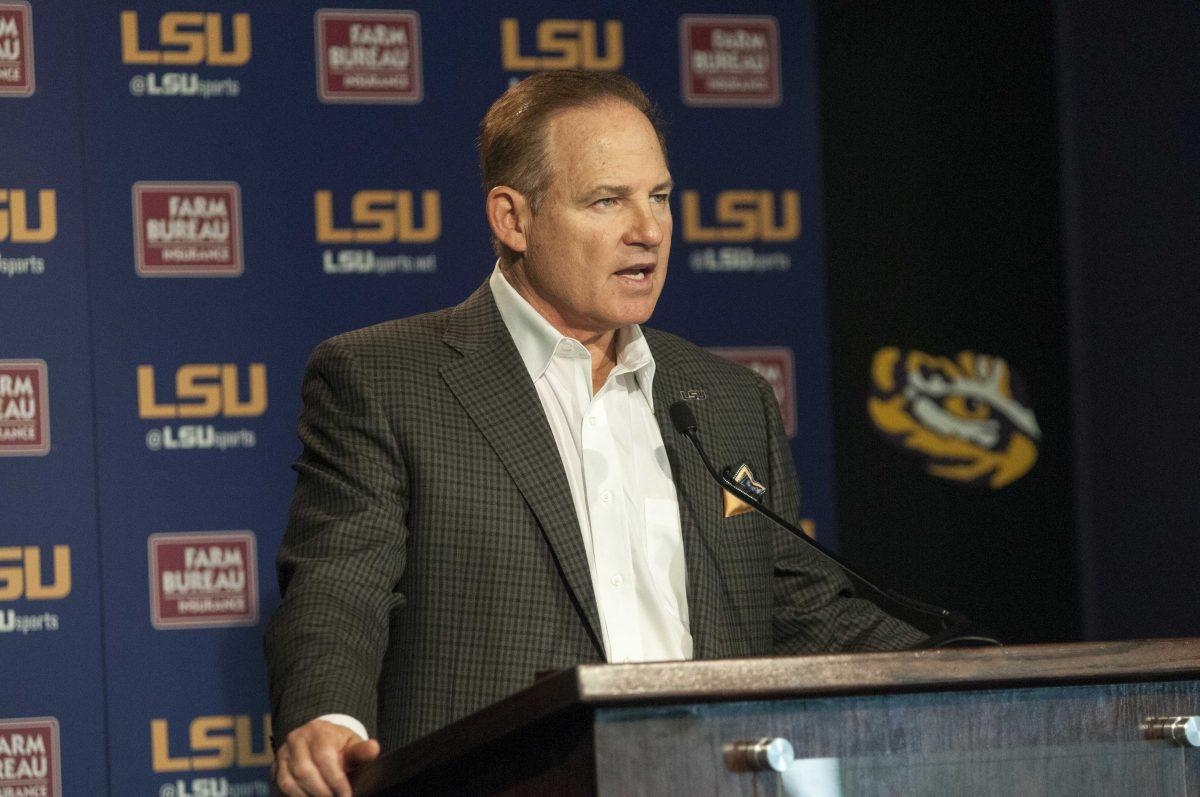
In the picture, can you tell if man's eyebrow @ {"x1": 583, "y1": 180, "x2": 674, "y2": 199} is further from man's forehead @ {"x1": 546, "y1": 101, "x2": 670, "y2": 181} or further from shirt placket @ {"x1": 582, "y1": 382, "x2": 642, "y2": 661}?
shirt placket @ {"x1": 582, "y1": 382, "x2": 642, "y2": 661}

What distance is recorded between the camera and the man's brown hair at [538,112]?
2.56 meters

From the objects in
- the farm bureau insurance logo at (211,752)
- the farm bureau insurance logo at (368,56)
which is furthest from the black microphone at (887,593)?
the farm bureau insurance logo at (368,56)

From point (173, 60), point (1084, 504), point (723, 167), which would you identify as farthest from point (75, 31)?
point (1084, 504)

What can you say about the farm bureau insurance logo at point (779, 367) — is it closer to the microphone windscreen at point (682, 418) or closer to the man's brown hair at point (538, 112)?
the man's brown hair at point (538, 112)

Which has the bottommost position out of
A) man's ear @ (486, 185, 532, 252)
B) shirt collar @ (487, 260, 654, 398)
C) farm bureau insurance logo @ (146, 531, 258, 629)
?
farm bureau insurance logo @ (146, 531, 258, 629)

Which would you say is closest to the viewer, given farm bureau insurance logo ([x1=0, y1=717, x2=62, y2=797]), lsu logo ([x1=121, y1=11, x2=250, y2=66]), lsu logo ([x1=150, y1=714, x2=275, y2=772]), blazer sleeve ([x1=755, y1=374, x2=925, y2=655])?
blazer sleeve ([x1=755, y1=374, x2=925, y2=655])

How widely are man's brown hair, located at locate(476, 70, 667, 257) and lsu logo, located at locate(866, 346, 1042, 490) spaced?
184 cm

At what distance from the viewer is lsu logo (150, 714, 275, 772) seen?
3.71 meters

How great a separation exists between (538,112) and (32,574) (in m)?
1.84

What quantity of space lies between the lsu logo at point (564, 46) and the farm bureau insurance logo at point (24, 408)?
1402 mm

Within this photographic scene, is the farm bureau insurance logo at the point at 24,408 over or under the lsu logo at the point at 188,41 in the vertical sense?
under

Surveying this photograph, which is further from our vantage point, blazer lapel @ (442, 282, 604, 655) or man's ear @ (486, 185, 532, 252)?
man's ear @ (486, 185, 532, 252)

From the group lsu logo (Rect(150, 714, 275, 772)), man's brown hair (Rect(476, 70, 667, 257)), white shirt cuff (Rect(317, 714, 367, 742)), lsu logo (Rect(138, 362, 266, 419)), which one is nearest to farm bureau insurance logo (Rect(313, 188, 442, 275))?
lsu logo (Rect(138, 362, 266, 419))

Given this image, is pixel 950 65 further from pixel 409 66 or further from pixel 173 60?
pixel 173 60
